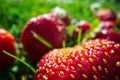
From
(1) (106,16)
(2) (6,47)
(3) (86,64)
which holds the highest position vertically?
(1) (106,16)

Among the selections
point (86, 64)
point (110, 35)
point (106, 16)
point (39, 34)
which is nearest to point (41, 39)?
point (39, 34)

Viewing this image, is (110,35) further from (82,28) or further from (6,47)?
(6,47)

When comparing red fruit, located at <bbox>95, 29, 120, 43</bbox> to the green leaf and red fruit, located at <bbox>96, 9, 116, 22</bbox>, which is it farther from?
red fruit, located at <bbox>96, 9, 116, 22</bbox>

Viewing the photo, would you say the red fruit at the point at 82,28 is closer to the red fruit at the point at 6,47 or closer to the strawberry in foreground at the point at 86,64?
the red fruit at the point at 6,47

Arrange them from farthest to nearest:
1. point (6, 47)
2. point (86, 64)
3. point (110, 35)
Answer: point (110, 35) → point (6, 47) → point (86, 64)

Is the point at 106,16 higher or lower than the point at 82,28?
higher
